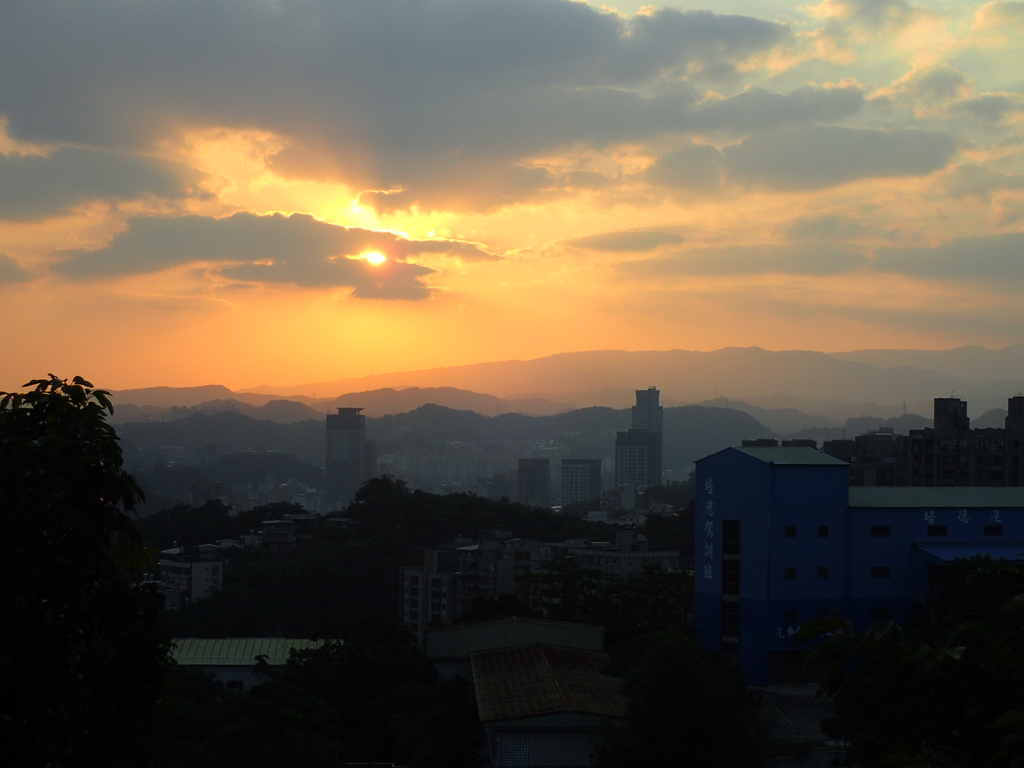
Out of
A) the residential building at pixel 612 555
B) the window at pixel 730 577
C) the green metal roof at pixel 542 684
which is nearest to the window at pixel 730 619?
the window at pixel 730 577

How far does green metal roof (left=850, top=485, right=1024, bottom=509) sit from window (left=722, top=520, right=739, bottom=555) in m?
2.38

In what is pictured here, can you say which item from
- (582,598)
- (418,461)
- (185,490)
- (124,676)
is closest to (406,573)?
(582,598)

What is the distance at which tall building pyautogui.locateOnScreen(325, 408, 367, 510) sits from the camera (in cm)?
14875

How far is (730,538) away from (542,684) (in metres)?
6.88

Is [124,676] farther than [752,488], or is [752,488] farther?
[752,488]

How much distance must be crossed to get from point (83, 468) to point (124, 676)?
3.33 feet

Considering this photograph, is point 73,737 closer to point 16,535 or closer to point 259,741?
point 16,535

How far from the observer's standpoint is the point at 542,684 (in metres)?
15.0

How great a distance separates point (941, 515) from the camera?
68.7 feet

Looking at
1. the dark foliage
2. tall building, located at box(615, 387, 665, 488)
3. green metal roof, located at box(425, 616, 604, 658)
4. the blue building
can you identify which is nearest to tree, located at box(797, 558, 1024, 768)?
the dark foliage

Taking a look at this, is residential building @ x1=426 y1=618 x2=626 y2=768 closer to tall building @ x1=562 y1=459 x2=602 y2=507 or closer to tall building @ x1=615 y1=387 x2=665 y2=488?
tall building @ x1=562 y1=459 x2=602 y2=507

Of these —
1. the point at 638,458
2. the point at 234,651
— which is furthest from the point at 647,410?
the point at 234,651

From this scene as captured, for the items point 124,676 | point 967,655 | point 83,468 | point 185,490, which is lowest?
point 185,490

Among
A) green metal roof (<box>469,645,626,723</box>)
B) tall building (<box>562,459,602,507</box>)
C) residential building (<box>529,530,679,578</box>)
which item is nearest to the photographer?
green metal roof (<box>469,645,626,723</box>)
